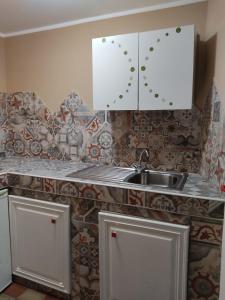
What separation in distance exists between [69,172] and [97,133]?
1.58 ft

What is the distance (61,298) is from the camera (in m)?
1.81

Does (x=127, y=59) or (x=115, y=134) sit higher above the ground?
(x=127, y=59)

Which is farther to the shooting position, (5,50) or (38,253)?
(5,50)

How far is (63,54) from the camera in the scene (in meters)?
2.29

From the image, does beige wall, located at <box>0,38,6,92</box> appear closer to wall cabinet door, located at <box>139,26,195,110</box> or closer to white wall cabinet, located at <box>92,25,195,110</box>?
white wall cabinet, located at <box>92,25,195,110</box>

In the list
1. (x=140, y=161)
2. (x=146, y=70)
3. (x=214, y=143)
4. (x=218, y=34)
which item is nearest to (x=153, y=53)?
(x=146, y=70)

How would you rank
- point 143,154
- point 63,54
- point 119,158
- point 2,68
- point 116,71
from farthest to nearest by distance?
1. point 2,68
2. point 63,54
3. point 119,158
4. point 143,154
5. point 116,71

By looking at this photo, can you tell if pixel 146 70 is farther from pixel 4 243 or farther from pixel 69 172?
pixel 4 243

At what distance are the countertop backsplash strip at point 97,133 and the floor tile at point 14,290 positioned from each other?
3.76 ft

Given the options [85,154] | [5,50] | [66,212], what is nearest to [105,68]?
[85,154]

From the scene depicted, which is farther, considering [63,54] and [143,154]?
[63,54]

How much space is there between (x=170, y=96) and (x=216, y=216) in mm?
808

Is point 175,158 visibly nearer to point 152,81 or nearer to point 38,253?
point 152,81

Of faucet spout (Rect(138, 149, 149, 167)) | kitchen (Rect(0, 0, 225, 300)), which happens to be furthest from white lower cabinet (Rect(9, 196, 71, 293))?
faucet spout (Rect(138, 149, 149, 167))
